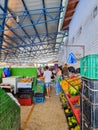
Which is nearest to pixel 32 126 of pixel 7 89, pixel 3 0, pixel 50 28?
pixel 7 89

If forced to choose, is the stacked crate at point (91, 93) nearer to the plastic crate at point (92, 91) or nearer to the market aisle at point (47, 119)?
the plastic crate at point (92, 91)

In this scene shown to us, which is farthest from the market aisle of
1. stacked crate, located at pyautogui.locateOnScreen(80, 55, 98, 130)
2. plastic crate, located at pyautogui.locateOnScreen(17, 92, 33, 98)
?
stacked crate, located at pyautogui.locateOnScreen(80, 55, 98, 130)

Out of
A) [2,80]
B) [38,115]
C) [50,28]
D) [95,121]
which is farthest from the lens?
[50,28]

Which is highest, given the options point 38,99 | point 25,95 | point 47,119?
point 25,95

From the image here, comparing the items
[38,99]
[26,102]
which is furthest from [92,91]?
[38,99]

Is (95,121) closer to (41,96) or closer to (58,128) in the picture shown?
(58,128)

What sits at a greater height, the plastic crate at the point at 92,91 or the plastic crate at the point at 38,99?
the plastic crate at the point at 92,91

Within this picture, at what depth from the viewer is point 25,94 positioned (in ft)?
21.2

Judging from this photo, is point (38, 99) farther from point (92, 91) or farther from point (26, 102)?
point (92, 91)

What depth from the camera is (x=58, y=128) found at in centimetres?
390

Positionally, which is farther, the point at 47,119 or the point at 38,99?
the point at 38,99

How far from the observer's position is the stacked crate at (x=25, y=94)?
20.3 feet

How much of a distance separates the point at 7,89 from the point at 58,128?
260 cm

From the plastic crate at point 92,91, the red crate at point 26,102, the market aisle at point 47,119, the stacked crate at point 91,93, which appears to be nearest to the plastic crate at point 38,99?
the red crate at point 26,102
